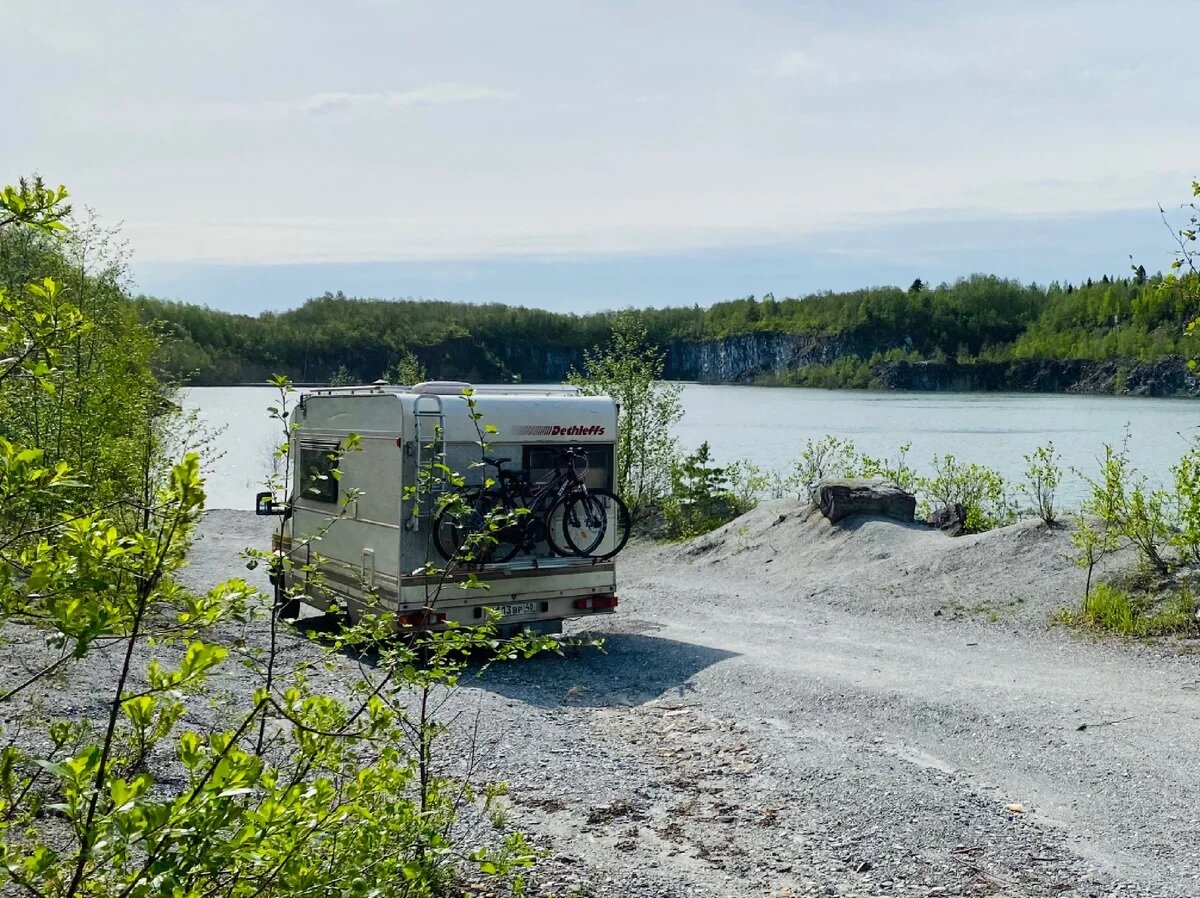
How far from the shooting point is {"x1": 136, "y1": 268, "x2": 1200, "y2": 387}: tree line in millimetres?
44125

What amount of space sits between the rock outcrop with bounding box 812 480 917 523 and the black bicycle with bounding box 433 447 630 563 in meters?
6.91

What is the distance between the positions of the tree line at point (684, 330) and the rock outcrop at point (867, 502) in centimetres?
470

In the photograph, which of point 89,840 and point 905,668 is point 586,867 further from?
point 905,668

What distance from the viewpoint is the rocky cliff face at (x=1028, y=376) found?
7225cm

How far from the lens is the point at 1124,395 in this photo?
68562 mm

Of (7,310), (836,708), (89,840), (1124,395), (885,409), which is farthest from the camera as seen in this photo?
(1124,395)

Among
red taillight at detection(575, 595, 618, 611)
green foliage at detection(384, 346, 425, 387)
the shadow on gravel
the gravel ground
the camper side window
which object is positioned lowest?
the shadow on gravel

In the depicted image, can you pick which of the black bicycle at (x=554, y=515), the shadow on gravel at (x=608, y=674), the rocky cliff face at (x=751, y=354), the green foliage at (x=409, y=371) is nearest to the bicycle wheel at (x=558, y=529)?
the black bicycle at (x=554, y=515)

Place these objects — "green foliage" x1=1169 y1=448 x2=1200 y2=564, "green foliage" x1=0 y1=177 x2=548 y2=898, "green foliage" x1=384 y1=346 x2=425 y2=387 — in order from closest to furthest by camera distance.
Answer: "green foliage" x1=0 y1=177 x2=548 y2=898 < "green foliage" x1=1169 y1=448 x2=1200 y2=564 < "green foliage" x1=384 y1=346 x2=425 y2=387

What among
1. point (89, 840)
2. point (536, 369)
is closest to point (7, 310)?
point (89, 840)

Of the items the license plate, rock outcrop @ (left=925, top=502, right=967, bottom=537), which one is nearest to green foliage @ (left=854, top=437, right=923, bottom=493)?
rock outcrop @ (left=925, top=502, right=967, bottom=537)

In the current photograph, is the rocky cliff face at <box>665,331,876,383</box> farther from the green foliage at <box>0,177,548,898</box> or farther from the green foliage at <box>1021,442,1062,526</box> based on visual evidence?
the green foliage at <box>0,177,548,898</box>

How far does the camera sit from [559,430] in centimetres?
1122

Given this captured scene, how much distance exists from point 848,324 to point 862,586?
87217 mm
